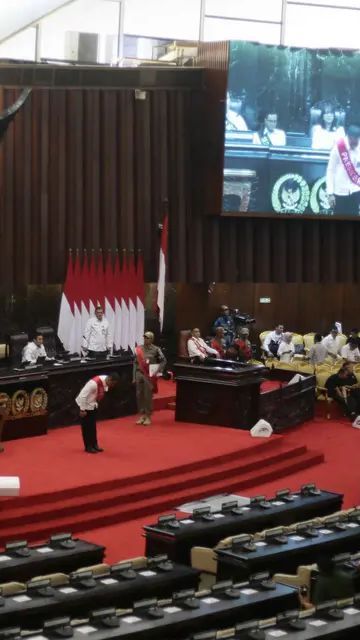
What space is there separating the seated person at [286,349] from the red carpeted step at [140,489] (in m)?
4.77

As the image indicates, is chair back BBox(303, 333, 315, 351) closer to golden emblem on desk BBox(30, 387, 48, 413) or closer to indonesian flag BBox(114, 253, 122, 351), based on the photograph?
indonesian flag BBox(114, 253, 122, 351)

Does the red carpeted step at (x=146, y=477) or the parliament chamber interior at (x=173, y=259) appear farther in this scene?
the parliament chamber interior at (x=173, y=259)

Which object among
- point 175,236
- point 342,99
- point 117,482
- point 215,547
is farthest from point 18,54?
point 215,547

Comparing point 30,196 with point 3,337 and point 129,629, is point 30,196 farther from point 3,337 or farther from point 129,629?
point 129,629

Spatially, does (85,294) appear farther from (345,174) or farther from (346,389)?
(345,174)

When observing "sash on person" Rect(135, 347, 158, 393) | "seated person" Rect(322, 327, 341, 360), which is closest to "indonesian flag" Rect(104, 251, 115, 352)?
"sash on person" Rect(135, 347, 158, 393)

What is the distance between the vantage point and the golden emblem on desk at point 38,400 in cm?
1420

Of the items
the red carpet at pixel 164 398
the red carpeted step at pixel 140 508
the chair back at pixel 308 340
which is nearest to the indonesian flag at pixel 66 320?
the red carpet at pixel 164 398

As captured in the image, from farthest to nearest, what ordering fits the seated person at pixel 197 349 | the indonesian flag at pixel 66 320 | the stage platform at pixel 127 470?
the indonesian flag at pixel 66 320 → the seated person at pixel 197 349 → the stage platform at pixel 127 470

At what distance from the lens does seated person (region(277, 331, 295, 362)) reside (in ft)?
63.3

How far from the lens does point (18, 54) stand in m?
19.4

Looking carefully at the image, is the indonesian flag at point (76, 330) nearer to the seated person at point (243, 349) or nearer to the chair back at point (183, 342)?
the chair back at point (183, 342)

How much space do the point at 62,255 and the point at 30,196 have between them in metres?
1.03

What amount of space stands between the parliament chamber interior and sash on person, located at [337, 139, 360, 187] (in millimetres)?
48
